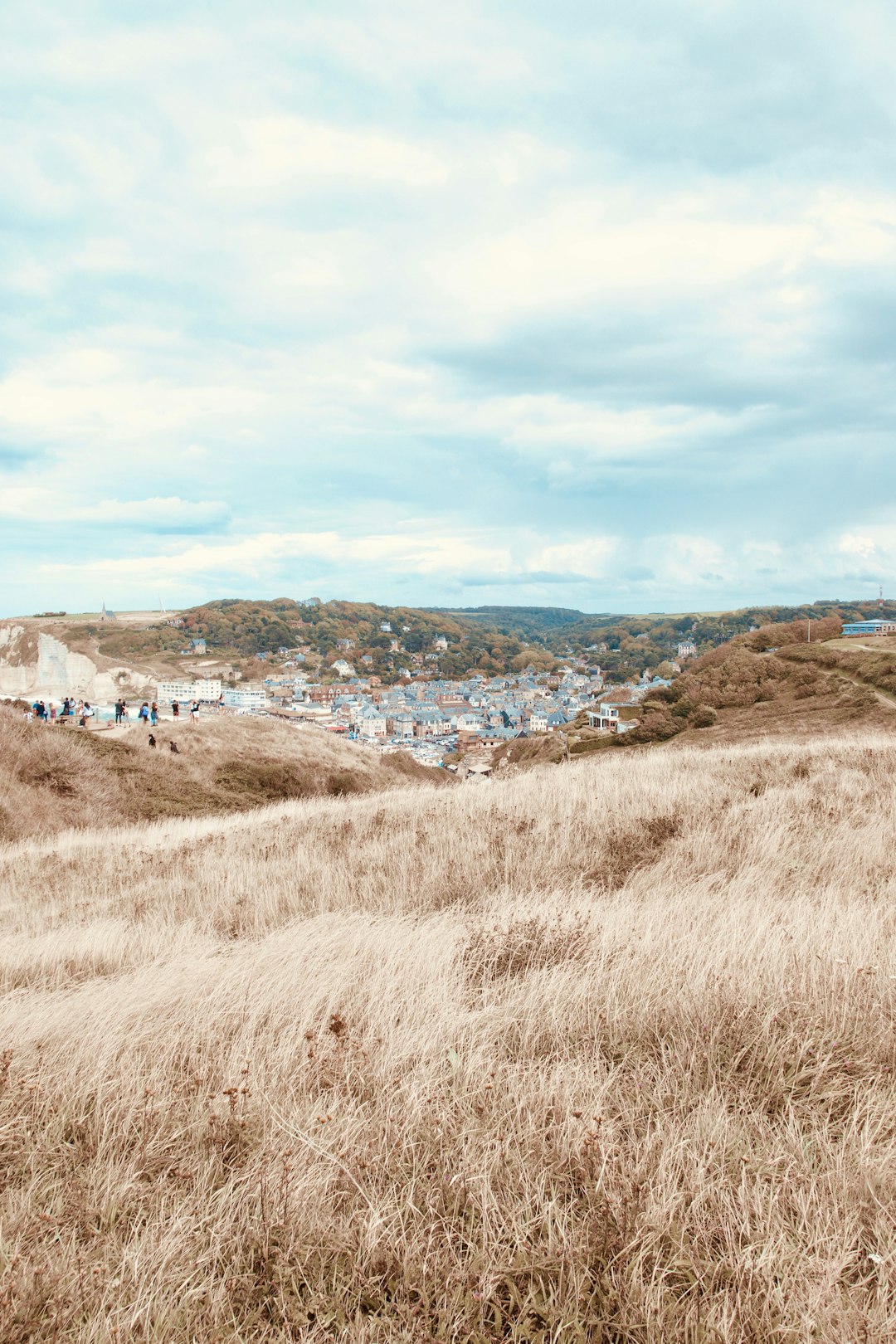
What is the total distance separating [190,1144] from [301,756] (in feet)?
103

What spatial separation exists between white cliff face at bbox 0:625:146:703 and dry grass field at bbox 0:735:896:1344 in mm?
91343

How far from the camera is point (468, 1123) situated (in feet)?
8.50

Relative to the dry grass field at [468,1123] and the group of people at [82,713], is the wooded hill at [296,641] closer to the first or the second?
the group of people at [82,713]

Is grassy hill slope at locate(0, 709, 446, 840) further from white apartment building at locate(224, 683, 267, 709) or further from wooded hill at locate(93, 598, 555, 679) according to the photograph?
wooded hill at locate(93, 598, 555, 679)

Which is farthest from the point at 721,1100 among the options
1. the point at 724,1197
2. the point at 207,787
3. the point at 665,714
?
the point at 665,714

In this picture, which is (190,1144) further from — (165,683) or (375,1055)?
(165,683)

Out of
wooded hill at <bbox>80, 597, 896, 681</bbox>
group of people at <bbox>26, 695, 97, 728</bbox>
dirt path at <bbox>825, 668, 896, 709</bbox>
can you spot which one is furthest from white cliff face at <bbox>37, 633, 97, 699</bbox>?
dirt path at <bbox>825, 668, 896, 709</bbox>

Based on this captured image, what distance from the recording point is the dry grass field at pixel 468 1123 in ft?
6.29

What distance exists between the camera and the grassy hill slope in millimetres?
18766

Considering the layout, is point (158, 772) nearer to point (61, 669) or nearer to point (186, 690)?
point (186, 690)

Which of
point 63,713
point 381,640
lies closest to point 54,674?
point 63,713

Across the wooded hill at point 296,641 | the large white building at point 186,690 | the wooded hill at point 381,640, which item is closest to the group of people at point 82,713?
the large white building at point 186,690

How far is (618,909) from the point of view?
199 inches

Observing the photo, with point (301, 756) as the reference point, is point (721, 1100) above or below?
above
